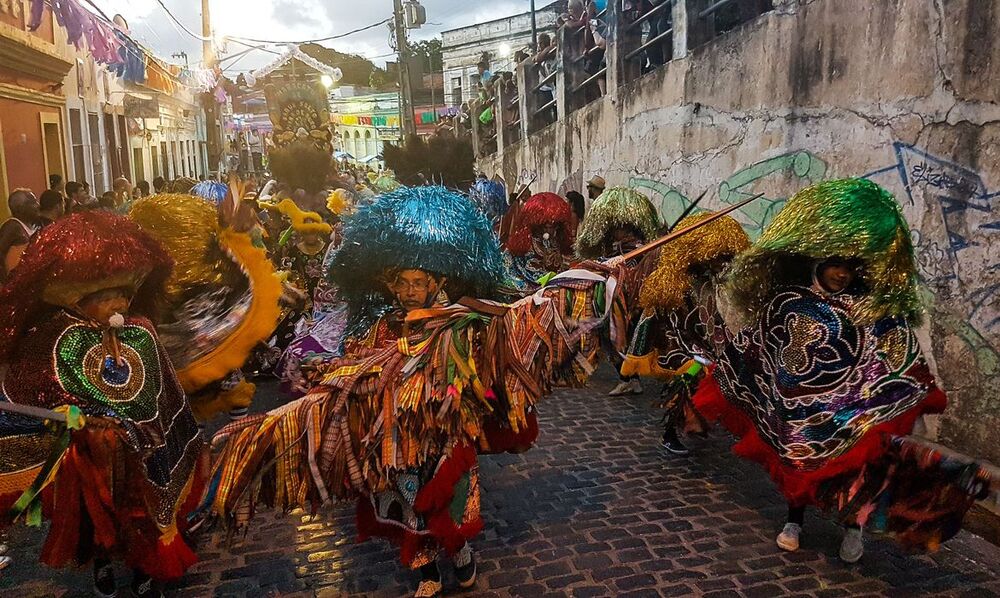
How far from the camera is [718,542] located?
4.03 metres

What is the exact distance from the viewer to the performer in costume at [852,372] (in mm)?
3391

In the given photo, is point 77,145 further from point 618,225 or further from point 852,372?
point 852,372

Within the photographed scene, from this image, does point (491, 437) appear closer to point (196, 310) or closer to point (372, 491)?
point (372, 491)

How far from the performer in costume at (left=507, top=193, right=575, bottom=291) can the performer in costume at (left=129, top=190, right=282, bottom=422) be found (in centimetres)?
294

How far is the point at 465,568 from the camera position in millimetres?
3547

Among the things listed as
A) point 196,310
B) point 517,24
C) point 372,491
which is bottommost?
point 372,491

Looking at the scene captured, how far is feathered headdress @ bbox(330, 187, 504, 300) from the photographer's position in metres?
3.25

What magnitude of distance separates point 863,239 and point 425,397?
2.17 meters

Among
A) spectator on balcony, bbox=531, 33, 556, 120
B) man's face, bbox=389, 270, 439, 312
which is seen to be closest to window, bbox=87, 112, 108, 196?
spectator on balcony, bbox=531, 33, 556, 120

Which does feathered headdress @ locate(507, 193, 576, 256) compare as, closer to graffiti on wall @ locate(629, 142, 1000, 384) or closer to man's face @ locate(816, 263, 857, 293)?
graffiti on wall @ locate(629, 142, 1000, 384)

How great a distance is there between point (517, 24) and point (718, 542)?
125 feet

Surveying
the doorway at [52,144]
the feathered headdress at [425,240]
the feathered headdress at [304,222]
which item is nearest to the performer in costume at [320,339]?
the feathered headdress at [425,240]

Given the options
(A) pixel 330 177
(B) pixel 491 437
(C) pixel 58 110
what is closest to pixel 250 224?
(B) pixel 491 437

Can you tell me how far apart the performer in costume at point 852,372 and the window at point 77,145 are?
15171mm
